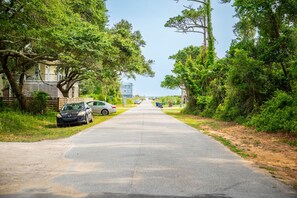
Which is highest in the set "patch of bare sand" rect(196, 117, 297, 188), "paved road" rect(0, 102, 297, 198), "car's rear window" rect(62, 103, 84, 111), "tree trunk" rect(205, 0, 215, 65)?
"tree trunk" rect(205, 0, 215, 65)

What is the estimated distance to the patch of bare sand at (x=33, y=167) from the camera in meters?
5.46

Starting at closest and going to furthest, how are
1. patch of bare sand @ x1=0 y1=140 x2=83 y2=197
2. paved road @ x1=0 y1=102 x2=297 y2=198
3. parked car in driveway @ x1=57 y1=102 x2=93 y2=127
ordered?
paved road @ x1=0 y1=102 x2=297 y2=198 → patch of bare sand @ x1=0 y1=140 x2=83 y2=197 → parked car in driveway @ x1=57 y1=102 x2=93 y2=127

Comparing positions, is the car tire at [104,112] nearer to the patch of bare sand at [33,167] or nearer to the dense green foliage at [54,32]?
the dense green foliage at [54,32]

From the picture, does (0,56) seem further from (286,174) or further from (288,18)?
(286,174)

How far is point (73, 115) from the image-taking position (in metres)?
19.1

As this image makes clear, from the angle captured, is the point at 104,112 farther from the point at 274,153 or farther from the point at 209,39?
the point at 274,153

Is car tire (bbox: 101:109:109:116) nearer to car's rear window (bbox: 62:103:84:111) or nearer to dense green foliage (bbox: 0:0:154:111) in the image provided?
dense green foliage (bbox: 0:0:154:111)

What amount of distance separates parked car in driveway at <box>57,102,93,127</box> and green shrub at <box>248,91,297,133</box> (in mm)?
10063

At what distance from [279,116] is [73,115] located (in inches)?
457

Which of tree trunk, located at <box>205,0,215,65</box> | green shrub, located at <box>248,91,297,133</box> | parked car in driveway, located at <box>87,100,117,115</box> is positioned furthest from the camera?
parked car in driveway, located at <box>87,100,117,115</box>

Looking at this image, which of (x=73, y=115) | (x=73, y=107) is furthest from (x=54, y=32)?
(x=73, y=107)

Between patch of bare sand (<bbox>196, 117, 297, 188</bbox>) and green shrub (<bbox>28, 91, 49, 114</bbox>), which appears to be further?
green shrub (<bbox>28, 91, 49, 114</bbox>)

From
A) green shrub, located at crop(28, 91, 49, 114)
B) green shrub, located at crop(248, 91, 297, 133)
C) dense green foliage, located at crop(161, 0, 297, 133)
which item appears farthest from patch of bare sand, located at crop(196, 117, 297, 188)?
green shrub, located at crop(28, 91, 49, 114)

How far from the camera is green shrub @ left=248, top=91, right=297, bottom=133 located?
45.0 feet
